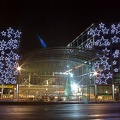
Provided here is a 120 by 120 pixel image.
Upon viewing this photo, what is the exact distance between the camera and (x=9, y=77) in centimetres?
5416

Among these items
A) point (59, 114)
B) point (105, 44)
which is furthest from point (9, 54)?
point (59, 114)

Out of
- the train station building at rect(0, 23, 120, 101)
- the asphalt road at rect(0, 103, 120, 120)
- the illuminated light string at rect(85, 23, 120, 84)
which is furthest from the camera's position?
the illuminated light string at rect(85, 23, 120, 84)

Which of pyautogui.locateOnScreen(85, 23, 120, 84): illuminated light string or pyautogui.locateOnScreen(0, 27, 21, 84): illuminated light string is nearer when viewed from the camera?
pyautogui.locateOnScreen(0, 27, 21, 84): illuminated light string

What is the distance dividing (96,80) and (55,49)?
18.2 m

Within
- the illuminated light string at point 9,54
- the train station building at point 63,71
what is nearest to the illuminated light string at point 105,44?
the train station building at point 63,71

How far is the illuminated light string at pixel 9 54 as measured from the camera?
54.2 metres

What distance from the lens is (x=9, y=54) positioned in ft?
182

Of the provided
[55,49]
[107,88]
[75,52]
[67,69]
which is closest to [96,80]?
[107,88]

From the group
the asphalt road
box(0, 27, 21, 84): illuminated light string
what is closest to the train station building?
box(0, 27, 21, 84): illuminated light string

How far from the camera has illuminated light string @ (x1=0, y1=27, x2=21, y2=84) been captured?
5419 cm

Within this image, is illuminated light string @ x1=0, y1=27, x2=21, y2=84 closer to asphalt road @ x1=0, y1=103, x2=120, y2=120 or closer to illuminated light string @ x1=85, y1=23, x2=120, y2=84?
illuminated light string @ x1=85, y1=23, x2=120, y2=84

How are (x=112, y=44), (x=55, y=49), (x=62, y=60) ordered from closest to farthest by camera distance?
(x=55, y=49) → (x=62, y=60) → (x=112, y=44)

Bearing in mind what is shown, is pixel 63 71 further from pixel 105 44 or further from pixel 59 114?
pixel 59 114

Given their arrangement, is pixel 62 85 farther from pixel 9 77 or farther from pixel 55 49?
pixel 55 49
